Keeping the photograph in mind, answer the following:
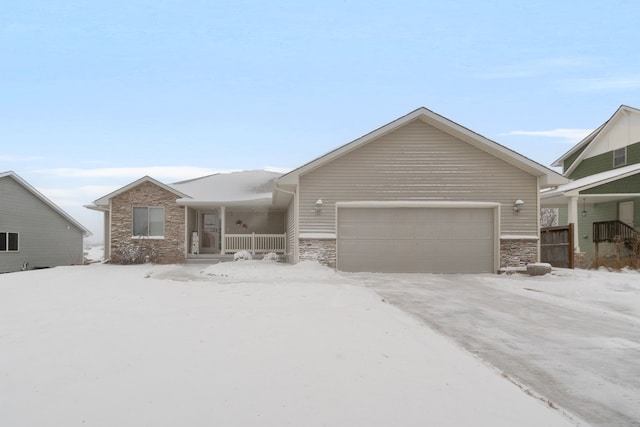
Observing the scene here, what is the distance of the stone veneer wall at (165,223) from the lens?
1888 cm

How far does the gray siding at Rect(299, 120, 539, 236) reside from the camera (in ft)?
45.5

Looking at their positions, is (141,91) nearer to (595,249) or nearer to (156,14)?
(156,14)

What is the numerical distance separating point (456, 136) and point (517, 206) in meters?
3.24

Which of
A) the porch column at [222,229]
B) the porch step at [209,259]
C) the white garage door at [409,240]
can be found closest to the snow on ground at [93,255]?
the porch step at [209,259]

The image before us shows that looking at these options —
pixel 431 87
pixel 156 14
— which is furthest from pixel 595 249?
pixel 156 14

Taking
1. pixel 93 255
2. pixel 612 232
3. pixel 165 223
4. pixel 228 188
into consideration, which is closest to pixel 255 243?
pixel 228 188

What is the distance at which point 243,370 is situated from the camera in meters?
3.81

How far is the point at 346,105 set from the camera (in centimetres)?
2106

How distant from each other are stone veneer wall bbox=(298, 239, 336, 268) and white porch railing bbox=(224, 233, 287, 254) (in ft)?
20.5

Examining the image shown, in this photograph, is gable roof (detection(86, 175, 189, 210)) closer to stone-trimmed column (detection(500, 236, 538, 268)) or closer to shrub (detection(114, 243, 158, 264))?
shrub (detection(114, 243, 158, 264))

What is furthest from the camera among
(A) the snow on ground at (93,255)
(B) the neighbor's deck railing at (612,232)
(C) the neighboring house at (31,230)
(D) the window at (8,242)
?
(A) the snow on ground at (93,255)

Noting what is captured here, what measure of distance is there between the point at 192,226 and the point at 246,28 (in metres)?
10.7

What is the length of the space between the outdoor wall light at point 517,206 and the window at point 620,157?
10298 mm

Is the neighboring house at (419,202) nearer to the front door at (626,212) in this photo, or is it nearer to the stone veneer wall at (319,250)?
the stone veneer wall at (319,250)
